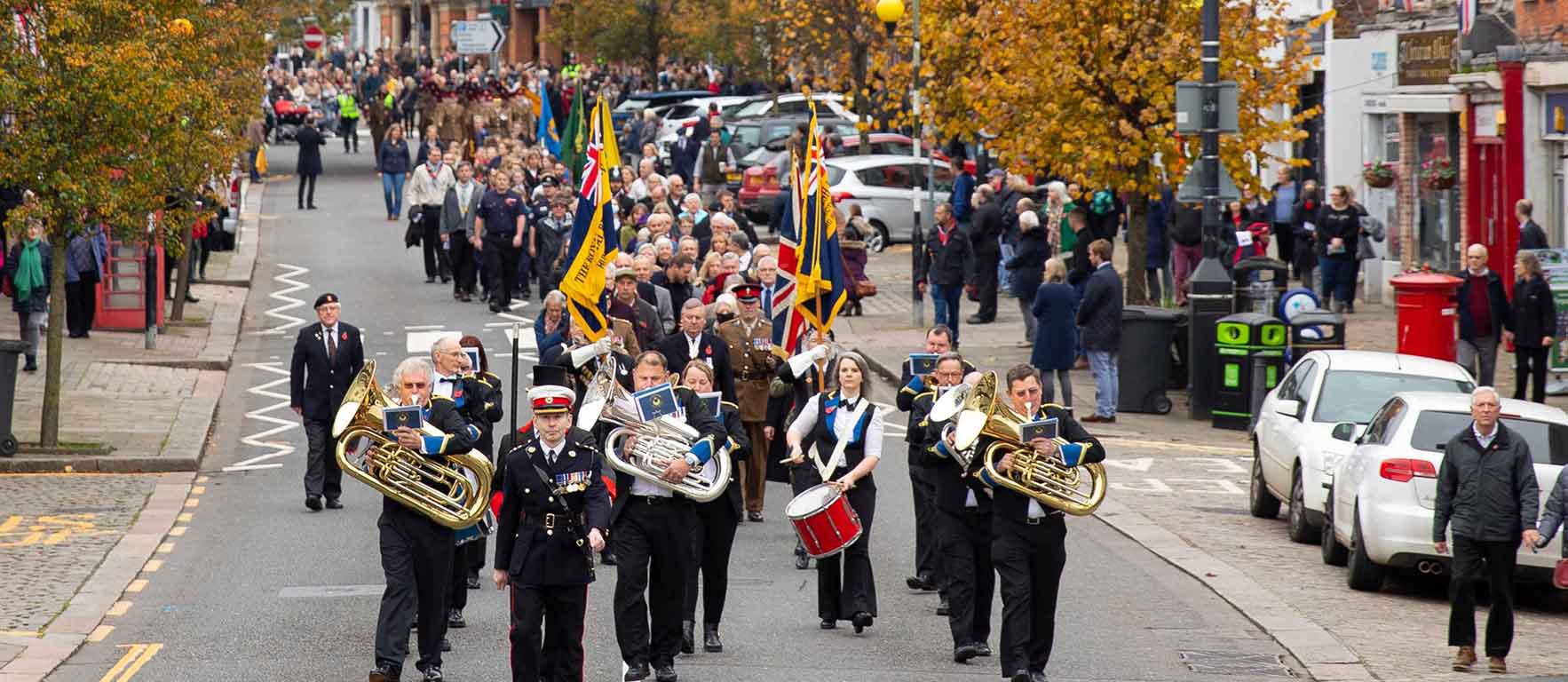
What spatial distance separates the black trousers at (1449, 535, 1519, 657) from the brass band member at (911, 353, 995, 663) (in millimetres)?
2692

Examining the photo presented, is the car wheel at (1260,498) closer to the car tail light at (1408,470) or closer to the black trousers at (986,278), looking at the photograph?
the car tail light at (1408,470)

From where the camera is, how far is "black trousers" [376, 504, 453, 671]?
1209 centimetres

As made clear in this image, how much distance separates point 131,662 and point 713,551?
129 inches

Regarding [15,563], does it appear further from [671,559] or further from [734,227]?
[734,227]

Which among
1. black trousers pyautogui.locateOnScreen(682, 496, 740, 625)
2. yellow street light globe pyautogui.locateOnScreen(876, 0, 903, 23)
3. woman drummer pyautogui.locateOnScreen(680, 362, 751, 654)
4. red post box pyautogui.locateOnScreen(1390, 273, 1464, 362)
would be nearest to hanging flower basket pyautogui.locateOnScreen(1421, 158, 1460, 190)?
yellow street light globe pyautogui.locateOnScreen(876, 0, 903, 23)

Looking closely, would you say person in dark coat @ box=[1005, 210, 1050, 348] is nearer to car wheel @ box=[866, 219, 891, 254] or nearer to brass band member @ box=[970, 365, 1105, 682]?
car wheel @ box=[866, 219, 891, 254]

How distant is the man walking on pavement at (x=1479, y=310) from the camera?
2316 centimetres

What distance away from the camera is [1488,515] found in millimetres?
13250

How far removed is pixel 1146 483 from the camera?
20.1 metres

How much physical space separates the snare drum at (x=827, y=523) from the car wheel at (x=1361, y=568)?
396cm

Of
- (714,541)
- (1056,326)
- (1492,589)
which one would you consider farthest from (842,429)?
(1056,326)

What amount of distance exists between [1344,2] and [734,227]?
Result: 17532 millimetres

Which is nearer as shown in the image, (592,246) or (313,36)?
(592,246)

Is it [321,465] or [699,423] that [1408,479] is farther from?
[321,465]
